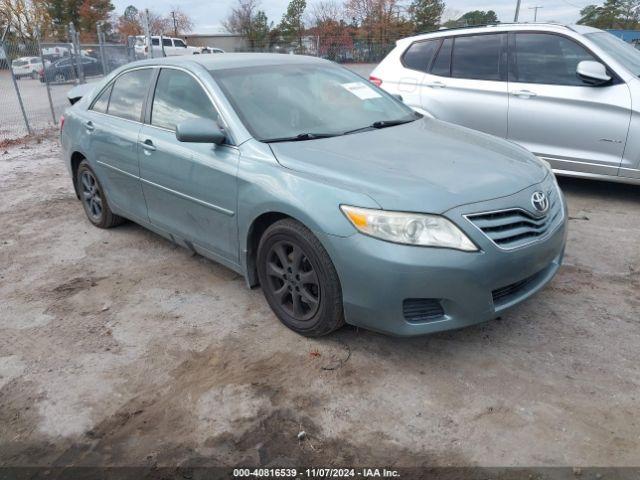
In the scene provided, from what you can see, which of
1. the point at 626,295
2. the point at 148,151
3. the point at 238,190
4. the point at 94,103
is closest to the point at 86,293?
the point at 148,151

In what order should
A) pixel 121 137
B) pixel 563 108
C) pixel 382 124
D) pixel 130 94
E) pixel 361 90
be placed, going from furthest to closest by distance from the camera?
1. pixel 563 108
2. pixel 130 94
3. pixel 121 137
4. pixel 361 90
5. pixel 382 124

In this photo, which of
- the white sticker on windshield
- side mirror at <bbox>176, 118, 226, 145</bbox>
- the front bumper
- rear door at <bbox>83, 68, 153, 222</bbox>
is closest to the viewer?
the front bumper

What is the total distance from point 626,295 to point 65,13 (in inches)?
2399

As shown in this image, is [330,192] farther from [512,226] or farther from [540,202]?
[540,202]

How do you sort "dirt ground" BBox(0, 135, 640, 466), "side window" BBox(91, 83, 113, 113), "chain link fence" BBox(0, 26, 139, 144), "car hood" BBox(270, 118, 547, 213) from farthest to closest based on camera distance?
1. "chain link fence" BBox(0, 26, 139, 144)
2. "side window" BBox(91, 83, 113, 113)
3. "car hood" BBox(270, 118, 547, 213)
4. "dirt ground" BBox(0, 135, 640, 466)

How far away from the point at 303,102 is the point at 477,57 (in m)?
3.30

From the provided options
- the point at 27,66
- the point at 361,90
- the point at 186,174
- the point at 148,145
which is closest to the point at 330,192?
the point at 186,174

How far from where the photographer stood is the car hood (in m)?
2.80

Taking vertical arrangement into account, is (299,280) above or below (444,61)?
below

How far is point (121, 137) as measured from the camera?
4.41m

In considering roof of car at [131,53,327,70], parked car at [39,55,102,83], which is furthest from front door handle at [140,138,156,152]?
parked car at [39,55,102,83]

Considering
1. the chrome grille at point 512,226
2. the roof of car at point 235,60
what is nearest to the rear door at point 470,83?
the roof of car at point 235,60

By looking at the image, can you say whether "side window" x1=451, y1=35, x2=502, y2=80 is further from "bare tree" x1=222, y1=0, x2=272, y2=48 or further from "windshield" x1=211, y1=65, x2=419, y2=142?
"bare tree" x1=222, y1=0, x2=272, y2=48

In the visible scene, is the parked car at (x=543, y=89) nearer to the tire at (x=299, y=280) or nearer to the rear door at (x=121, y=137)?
the rear door at (x=121, y=137)
